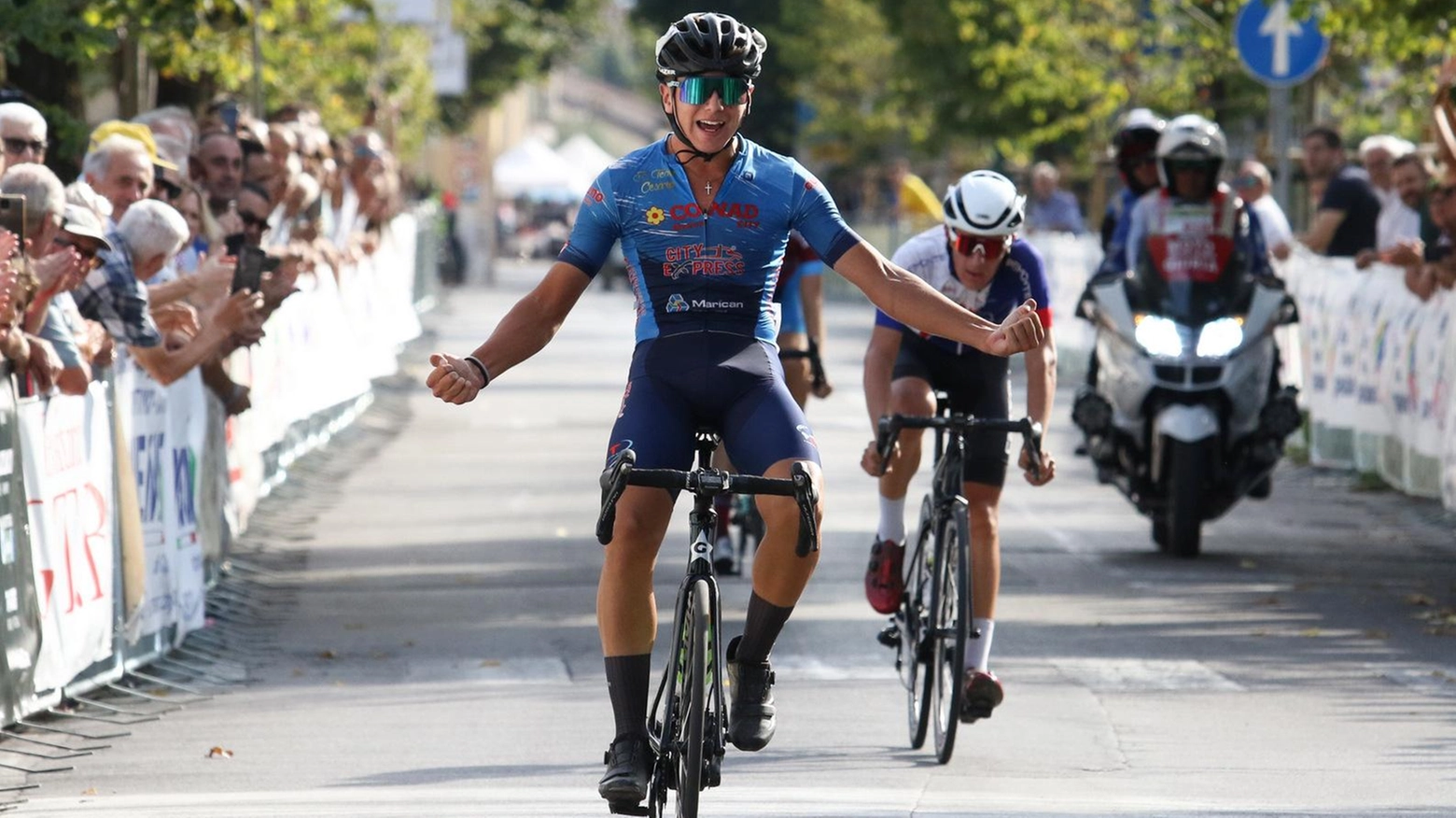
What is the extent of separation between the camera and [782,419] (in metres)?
6.87

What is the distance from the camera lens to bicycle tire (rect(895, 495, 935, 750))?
890 cm

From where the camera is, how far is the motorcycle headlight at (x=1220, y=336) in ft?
46.2

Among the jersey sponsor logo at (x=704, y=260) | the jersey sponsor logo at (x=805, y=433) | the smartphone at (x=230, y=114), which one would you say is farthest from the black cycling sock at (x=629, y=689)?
the smartphone at (x=230, y=114)

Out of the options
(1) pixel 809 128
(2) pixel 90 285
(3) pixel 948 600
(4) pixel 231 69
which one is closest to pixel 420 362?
(4) pixel 231 69

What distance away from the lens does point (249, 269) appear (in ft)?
37.2

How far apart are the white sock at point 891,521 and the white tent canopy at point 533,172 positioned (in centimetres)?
6041

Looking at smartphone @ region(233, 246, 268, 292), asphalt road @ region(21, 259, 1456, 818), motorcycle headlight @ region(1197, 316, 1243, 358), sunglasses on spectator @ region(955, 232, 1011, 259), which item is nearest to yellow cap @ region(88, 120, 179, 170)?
smartphone @ region(233, 246, 268, 292)

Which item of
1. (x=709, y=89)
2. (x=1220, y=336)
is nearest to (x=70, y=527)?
(x=709, y=89)

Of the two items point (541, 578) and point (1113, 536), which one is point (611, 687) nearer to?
point (541, 578)

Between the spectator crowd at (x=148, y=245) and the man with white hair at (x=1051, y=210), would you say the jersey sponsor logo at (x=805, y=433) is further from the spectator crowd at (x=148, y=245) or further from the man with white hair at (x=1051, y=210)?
the man with white hair at (x=1051, y=210)

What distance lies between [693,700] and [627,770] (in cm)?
26

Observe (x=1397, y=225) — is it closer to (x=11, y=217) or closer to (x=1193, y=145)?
(x=1193, y=145)

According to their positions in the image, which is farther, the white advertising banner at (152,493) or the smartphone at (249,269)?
the smartphone at (249,269)

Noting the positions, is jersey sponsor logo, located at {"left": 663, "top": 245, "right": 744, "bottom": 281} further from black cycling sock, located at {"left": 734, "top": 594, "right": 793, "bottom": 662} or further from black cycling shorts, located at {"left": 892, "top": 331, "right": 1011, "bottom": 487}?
black cycling shorts, located at {"left": 892, "top": 331, "right": 1011, "bottom": 487}
